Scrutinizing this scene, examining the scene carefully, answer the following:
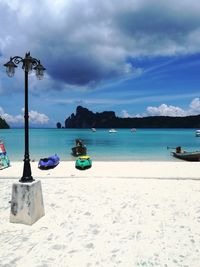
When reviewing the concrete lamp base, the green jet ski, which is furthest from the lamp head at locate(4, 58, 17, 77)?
the green jet ski

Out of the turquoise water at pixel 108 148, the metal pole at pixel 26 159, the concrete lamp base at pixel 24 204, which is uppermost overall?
the metal pole at pixel 26 159

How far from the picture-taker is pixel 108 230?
26.5 ft

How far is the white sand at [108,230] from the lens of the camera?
6355 millimetres

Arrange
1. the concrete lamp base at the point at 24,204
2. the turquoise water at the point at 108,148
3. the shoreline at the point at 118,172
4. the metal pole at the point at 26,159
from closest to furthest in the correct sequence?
the concrete lamp base at the point at 24,204 → the metal pole at the point at 26,159 → the shoreline at the point at 118,172 → the turquoise water at the point at 108,148

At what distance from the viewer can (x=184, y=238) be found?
746 cm

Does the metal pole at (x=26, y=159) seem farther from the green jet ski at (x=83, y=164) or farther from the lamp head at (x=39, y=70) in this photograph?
the green jet ski at (x=83, y=164)

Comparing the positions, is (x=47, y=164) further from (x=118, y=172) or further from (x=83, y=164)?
(x=118, y=172)

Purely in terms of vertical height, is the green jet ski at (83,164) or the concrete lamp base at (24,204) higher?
the concrete lamp base at (24,204)

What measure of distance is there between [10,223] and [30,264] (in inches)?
113

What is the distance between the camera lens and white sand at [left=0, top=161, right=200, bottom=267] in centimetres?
636

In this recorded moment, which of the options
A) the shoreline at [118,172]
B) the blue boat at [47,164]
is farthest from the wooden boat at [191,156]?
the blue boat at [47,164]

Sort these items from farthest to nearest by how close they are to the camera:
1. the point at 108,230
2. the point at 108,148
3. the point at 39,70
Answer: the point at 108,148
the point at 39,70
the point at 108,230

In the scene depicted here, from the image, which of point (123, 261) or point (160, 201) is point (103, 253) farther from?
point (160, 201)

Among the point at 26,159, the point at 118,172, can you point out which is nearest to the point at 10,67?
the point at 26,159
